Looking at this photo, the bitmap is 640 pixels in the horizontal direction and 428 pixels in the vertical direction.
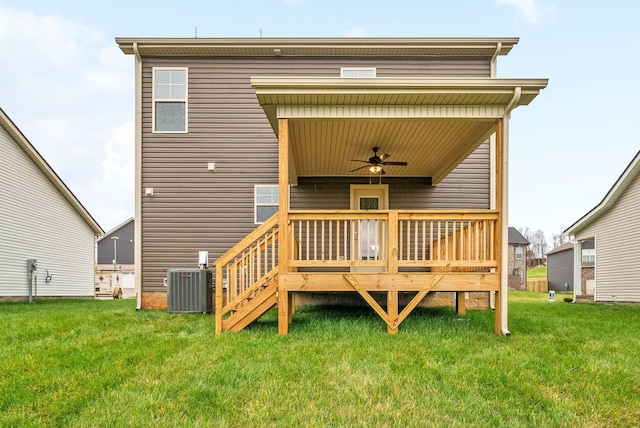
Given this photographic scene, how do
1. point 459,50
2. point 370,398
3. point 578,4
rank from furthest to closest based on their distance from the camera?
point 578,4
point 459,50
point 370,398

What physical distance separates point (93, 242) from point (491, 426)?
1763 cm

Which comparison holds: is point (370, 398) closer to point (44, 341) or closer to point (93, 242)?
point (44, 341)

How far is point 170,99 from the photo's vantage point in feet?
27.9

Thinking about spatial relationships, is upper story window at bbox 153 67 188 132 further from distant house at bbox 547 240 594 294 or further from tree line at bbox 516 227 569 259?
tree line at bbox 516 227 569 259

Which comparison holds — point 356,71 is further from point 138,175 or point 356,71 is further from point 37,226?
point 37,226

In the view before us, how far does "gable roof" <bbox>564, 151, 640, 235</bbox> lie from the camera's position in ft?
34.1

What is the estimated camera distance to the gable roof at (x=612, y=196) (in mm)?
10406

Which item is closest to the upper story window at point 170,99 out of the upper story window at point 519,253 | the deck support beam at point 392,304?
the deck support beam at point 392,304

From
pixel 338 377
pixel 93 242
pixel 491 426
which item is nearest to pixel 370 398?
pixel 338 377

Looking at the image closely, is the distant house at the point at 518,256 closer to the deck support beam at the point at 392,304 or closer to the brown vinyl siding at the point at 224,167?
the brown vinyl siding at the point at 224,167

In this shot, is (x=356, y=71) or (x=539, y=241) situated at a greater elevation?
(x=356, y=71)

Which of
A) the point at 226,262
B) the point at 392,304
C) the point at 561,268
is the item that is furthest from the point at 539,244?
the point at 226,262

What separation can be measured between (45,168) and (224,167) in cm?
823

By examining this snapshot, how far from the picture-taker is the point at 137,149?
27.5 ft
